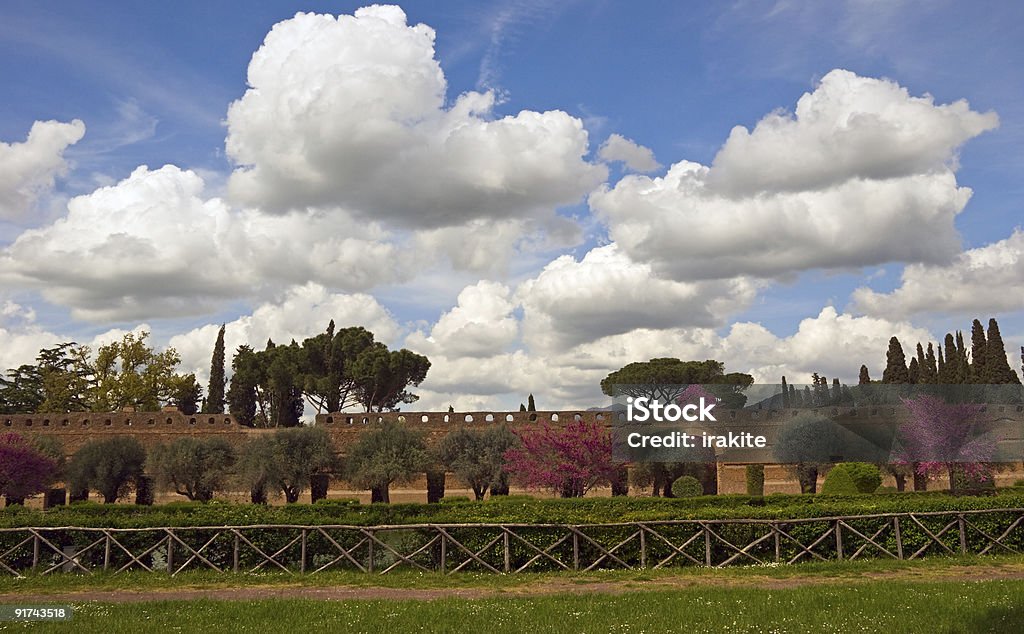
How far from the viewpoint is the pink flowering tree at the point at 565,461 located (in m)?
35.4

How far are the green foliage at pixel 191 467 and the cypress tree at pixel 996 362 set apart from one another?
4514 centimetres

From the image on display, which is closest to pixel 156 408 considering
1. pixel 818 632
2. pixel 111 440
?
pixel 111 440

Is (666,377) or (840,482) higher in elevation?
(666,377)

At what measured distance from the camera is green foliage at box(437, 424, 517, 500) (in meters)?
38.2

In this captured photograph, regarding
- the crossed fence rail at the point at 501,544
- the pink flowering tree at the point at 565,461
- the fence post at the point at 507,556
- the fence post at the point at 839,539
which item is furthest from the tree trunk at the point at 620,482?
the fence post at the point at 507,556

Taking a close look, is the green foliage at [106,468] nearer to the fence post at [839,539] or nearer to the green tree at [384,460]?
Answer: the green tree at [384,460]

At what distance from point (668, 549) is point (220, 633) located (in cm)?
854

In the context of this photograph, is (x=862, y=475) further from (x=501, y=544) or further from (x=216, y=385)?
(x=216, y=385)

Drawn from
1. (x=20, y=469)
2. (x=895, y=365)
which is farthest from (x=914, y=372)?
(x=20, y=469)

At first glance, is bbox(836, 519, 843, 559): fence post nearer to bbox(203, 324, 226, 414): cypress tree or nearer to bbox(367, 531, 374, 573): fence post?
bbox(367, 531, 374, 573): fence post

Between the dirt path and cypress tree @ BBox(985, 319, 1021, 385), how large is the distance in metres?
42.2

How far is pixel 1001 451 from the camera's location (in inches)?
1580

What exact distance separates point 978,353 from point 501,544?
1916 inches

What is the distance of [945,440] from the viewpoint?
36.1 meters
